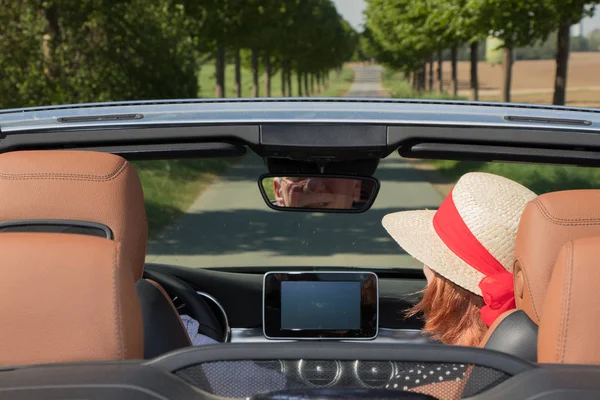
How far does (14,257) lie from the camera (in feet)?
6.77

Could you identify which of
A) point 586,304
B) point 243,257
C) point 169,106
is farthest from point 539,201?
point 243,257

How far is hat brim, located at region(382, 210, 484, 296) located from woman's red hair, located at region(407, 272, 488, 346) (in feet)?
0.25

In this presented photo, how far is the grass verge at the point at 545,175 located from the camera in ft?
13.1

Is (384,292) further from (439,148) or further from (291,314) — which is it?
(439,148)

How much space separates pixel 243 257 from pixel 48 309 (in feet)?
22.7

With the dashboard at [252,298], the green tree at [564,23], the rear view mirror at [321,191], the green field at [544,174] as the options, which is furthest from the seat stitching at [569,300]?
the green tree at [564,23]

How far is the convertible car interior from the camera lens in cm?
184

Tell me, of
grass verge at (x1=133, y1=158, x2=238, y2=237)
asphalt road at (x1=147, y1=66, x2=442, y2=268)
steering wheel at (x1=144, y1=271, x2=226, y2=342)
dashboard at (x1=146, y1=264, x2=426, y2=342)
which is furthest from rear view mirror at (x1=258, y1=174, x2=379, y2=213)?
asphalt road at (x1=147, y1=66, x2=442, y2=268)

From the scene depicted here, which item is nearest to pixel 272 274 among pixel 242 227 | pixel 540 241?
pixel 540 241

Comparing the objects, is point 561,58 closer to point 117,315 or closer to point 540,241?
point 540,241

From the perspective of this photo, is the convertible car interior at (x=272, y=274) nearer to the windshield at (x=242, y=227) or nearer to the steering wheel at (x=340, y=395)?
the steering wheel at (x=340, y=395)

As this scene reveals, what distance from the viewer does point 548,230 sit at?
2191mm

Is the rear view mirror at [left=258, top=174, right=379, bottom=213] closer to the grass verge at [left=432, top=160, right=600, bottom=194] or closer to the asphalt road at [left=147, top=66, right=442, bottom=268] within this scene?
the grass verge at [left=432, top=160, right=600, bottom=194]

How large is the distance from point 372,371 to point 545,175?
10.9ft
